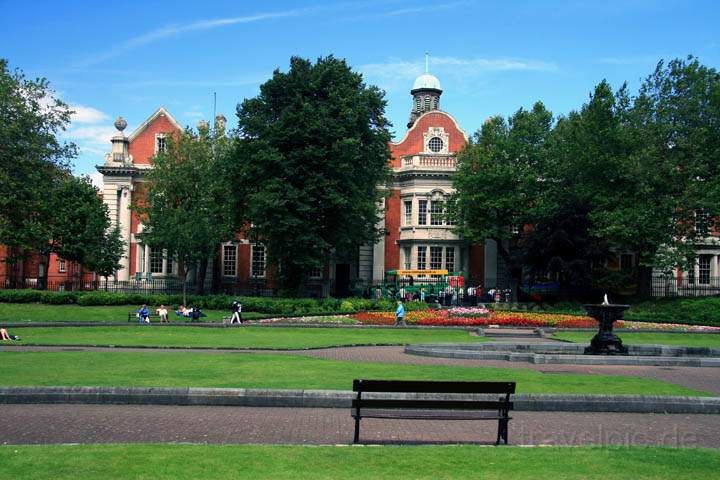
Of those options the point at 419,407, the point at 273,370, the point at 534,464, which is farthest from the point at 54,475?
the point at 273,370

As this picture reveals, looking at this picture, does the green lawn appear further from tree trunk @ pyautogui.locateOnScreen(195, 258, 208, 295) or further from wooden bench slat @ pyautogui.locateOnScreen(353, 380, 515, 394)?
tree trunk @ pyautogui.locateOnScreen(195, 258, 208, 295)

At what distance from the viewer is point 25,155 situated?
159ft

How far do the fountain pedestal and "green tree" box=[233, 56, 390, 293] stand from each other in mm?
22955

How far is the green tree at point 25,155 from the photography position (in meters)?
48.0

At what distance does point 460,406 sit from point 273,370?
7.91 m

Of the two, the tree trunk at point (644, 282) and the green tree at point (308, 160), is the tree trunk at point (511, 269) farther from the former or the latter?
the green tree at point (308, 160)

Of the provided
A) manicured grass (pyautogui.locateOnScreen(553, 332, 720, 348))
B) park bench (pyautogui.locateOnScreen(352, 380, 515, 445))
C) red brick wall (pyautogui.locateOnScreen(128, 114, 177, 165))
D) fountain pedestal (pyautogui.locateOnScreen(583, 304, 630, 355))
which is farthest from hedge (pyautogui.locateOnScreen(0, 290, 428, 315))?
park bench (pyautogui.locateOnScreen(352, 380, 515, 445))

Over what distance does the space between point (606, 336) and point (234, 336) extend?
13593 mm

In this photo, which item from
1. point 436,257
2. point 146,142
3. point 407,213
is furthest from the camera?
point 146,142

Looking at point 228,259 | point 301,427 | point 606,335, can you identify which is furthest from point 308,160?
point 301,427

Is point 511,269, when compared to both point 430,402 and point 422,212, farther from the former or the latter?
point 430,402

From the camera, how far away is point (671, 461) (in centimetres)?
945

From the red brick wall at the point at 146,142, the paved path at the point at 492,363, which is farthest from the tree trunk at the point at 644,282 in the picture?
the red brick wall at the point at 146,142

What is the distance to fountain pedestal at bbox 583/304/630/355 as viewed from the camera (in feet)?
77.0
